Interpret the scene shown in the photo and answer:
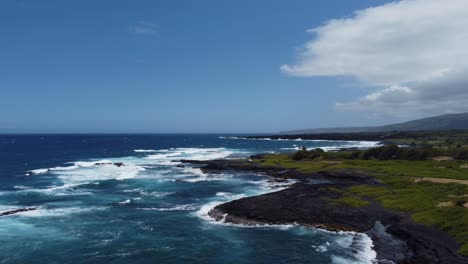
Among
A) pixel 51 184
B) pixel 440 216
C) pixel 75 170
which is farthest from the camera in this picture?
pixel 75 170

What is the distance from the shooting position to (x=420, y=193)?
5097cm

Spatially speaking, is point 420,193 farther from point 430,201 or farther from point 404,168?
point 404,168

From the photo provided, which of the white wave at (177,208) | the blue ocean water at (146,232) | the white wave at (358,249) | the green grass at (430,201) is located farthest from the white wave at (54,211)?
the green grass at (430,201)

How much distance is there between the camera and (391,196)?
2018 inches

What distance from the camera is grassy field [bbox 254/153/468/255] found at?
37688mm

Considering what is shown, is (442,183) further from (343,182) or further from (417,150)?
(417,150)

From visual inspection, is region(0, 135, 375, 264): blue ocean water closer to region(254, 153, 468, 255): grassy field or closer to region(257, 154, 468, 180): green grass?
region(254, 153, 468, 255): grassy field

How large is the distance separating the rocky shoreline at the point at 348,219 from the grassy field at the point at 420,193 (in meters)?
1.36

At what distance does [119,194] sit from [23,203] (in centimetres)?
1377

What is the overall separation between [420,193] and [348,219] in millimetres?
15557

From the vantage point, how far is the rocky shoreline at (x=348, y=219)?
31734 mm

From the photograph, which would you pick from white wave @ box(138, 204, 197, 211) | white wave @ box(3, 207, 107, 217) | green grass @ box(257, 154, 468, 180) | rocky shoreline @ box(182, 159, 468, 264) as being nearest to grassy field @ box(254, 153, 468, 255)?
green grass @ box(257, 154, 468, 180)

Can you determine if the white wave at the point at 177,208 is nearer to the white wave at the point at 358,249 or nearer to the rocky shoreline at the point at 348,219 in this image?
the rocky shoreline at the point at 348,219

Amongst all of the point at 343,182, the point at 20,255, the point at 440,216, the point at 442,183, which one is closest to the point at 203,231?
the point at 20,255
